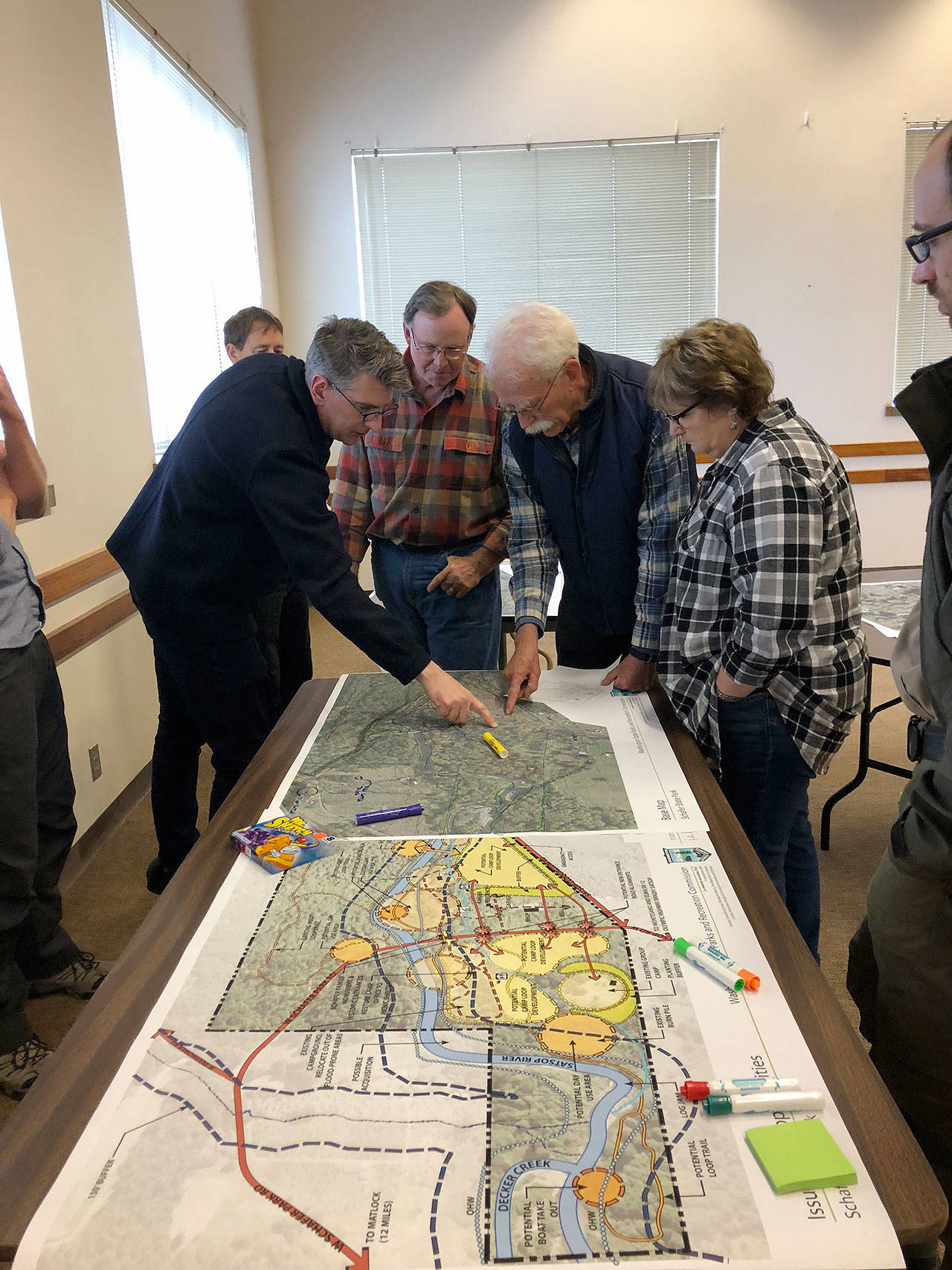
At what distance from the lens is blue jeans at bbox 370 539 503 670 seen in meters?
2.37

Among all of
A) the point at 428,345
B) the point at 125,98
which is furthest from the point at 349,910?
the point at 125,98

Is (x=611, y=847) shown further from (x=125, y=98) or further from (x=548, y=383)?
(x=125, y=98)

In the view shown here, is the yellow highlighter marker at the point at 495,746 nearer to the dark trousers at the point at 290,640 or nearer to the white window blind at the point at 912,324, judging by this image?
the dark trousers at the point at 290,640

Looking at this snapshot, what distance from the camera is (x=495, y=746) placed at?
1.59 metres

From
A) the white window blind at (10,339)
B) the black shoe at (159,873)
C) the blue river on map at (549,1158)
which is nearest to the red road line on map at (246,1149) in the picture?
the blue river on map at (549,1158)

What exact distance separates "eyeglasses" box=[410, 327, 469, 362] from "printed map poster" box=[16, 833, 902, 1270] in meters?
1.41

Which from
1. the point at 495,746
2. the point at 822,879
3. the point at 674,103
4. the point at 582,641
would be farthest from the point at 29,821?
the point at 674,103

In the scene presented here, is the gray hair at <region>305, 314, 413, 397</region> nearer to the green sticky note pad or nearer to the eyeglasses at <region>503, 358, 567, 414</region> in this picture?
the eyeglasses at <region>503, 358, 567, 414</region>

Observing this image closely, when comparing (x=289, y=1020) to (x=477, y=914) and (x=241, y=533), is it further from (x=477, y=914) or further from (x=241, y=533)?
(x=241, y=533)

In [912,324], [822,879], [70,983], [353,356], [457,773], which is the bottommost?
[822,879]

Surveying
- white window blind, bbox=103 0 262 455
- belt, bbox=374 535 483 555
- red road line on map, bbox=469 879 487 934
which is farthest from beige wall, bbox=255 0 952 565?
red road line on map, bbox=469 879 487 934

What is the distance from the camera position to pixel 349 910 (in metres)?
1.13

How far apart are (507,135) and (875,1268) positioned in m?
5.54

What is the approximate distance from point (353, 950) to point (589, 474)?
1.15 metres
